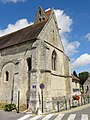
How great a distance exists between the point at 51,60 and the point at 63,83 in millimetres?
4030

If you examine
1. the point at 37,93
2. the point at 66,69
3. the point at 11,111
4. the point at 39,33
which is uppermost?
the point at 39,33

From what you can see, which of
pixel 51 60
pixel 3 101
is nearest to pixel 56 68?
pixel 51 60

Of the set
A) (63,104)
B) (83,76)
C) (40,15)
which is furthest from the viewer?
(83,76)

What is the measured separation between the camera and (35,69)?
16.4 m

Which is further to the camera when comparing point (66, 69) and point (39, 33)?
point (66, 69)

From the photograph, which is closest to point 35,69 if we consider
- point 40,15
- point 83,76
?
point 40,15

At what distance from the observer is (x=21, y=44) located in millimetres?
18734

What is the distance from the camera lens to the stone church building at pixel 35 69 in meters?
16.3

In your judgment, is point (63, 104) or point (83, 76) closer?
point (63, 104)

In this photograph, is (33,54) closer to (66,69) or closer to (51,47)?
(51,47)

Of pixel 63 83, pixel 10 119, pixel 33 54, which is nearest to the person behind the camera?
pixel 10 119

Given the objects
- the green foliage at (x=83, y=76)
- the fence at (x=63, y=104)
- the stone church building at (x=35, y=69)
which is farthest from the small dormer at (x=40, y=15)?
the green foliage at (x=83, y=76)

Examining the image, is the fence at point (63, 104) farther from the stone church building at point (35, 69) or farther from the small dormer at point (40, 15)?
the small dormer at point (40, 15)

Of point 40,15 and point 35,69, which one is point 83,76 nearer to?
point 40,15
